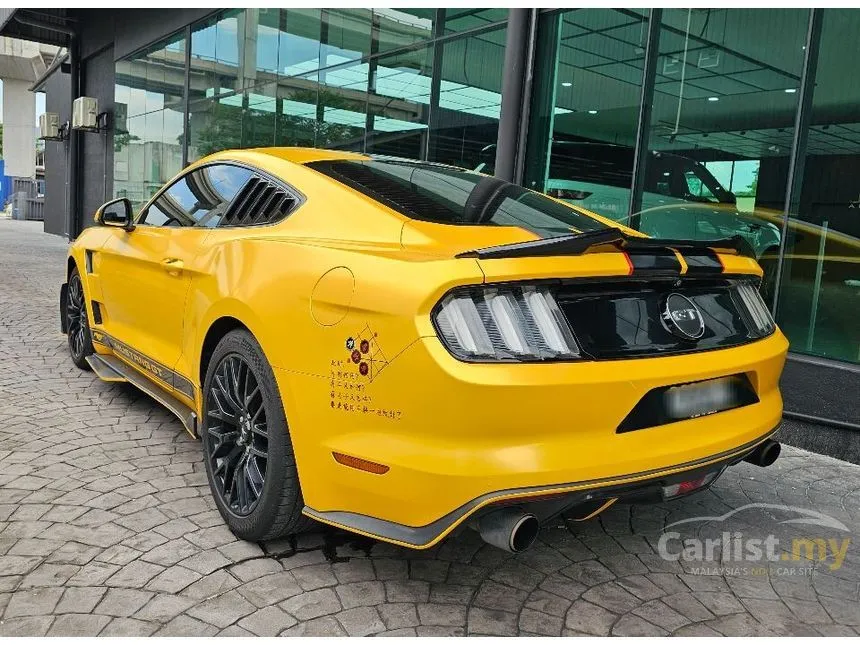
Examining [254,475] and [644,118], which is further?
[644,118]

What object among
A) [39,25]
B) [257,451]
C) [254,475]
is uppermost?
[39,25]

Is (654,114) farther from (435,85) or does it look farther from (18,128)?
(18,128)

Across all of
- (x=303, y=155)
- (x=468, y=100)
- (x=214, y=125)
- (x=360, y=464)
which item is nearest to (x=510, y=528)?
(x=360, y=464)

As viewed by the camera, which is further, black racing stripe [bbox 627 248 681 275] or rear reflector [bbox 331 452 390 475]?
black racing stripe [bbox 627 248 681 275]

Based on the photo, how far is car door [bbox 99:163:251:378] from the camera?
3477 mm

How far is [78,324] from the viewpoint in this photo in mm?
5535

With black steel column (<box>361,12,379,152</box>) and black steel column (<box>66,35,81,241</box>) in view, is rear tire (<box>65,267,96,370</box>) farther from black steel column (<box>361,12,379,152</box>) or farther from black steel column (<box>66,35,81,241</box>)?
black steel column (<box>66,35,81,241</box>)

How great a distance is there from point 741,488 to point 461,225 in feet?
7.17

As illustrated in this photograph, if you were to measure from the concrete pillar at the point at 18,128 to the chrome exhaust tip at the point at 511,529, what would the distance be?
53.1 meters

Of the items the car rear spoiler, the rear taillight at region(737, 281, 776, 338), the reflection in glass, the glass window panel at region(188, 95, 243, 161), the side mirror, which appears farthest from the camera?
the reflection in glass

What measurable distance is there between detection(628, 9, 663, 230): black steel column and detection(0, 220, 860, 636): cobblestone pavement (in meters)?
3.25

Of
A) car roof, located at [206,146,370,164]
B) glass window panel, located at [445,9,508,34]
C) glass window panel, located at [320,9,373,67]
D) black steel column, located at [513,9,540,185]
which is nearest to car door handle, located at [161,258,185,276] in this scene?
car roof, located at [206,146,370,164]

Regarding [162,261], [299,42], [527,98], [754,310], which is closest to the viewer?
[754,310]

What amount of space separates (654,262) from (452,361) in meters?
0.85
